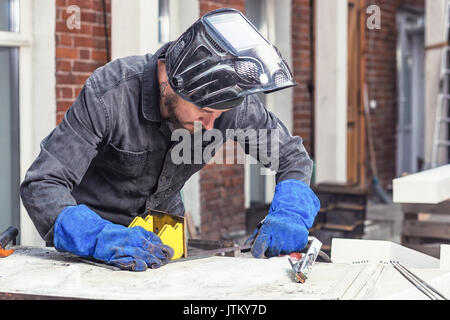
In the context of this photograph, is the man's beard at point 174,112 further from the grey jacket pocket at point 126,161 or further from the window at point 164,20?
the window at point 164,20

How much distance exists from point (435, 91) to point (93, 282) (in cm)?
715

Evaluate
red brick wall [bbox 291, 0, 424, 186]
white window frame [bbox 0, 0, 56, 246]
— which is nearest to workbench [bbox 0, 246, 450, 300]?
white window frame [bbox 0, 0, 56, 246]

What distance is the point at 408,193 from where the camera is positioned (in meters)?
3.14

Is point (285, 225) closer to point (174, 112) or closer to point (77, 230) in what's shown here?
point (174, 112)

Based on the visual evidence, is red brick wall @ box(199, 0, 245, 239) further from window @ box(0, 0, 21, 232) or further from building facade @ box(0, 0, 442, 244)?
window @ box(0, 0, 21, 232)

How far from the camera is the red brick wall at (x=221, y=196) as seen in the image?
632cm

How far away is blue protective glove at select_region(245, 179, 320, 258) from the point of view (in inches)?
111

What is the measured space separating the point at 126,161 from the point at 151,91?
13.1 inches

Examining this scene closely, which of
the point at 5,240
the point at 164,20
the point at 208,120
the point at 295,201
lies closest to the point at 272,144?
the point at 295,201

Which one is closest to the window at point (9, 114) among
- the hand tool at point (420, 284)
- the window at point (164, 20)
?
the window at point (164, 20)

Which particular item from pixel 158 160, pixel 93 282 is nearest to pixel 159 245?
pixel 93 282

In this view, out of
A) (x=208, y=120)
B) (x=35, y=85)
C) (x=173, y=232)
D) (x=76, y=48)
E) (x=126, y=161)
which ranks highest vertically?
(x=76, y=48)

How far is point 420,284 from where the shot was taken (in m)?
2.34

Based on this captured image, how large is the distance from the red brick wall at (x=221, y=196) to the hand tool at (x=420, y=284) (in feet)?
12.5
